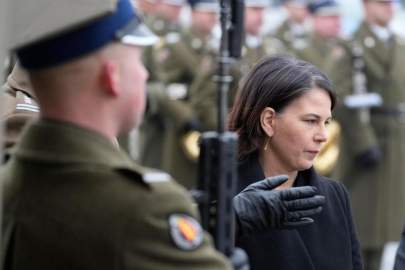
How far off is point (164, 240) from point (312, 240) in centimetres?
157

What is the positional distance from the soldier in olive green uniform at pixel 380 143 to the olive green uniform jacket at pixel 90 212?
8.06 metres

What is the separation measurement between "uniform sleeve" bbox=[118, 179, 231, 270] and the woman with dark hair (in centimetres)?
152

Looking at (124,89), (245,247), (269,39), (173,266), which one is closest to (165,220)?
(173,266)

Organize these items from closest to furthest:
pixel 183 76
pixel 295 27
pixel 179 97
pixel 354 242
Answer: pixel 354 242, pixel 179 97, pixel 183 76, pixel 295 27

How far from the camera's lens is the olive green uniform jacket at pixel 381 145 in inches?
412

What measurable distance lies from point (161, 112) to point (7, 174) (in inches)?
350

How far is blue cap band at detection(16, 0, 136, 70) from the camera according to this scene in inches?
94.4

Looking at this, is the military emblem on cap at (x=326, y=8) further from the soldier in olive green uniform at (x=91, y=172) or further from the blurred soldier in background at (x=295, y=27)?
the soldier in olive green uniform at (x=91, y=172)

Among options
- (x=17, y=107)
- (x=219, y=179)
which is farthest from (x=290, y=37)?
(x=219, y=179)

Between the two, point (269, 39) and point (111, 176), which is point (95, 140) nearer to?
point (111, 176)

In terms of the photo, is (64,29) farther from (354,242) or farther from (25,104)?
(354,242)

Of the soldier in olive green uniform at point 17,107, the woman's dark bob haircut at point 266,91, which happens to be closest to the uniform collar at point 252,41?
the soldier in olive green uniform at point 17,107

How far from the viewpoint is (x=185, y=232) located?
238 centimetres

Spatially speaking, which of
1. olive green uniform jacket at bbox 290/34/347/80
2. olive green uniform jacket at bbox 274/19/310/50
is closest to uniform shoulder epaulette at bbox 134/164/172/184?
olive green uniform jacket at bbox 290/34/347/80
